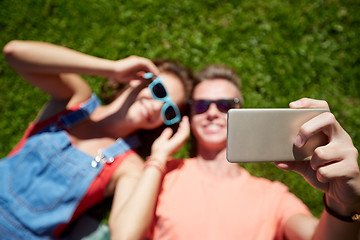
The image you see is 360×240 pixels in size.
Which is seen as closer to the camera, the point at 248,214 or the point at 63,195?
the point at 248,214

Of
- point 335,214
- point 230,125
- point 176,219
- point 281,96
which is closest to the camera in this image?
point 230,125

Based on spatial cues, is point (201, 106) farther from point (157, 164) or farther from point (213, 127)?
point (157, 164)

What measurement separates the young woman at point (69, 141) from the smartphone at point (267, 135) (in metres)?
1.40

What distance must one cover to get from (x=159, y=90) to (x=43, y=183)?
1600 mm

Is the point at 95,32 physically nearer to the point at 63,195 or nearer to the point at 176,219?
the point at 63,195

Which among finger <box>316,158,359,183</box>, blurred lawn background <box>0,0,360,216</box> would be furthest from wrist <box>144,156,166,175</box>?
blurred lawn background <box>0,0,360,216</box>

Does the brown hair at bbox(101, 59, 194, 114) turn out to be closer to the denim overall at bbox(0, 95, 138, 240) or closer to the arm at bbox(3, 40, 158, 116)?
the arm at bbox(3, 40, 158, 116)

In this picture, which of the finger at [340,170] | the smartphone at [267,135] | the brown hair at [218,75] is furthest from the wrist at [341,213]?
the brown hair at [218,75]

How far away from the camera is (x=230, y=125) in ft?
5.19

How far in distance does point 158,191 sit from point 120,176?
1.76 ft

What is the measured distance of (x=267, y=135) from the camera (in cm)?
162

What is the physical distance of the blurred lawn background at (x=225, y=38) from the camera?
143 inches

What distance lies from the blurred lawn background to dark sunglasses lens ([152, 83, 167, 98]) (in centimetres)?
104

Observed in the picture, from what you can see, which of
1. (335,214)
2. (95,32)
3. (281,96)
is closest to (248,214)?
(335,214)
